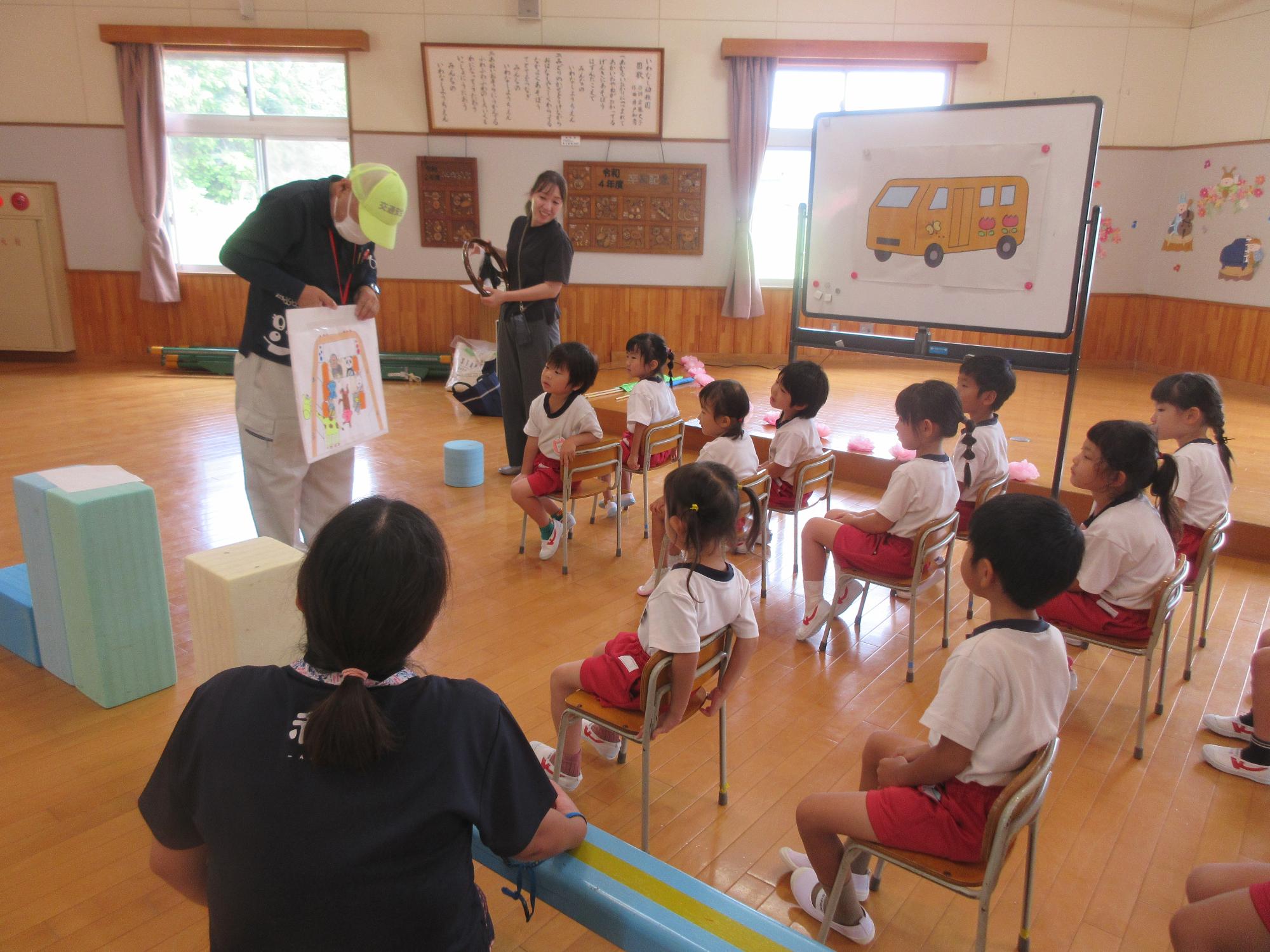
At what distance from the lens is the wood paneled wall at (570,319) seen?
26.1ft

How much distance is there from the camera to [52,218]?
7.69 m

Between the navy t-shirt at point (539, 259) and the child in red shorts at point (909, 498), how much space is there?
218 centimetres

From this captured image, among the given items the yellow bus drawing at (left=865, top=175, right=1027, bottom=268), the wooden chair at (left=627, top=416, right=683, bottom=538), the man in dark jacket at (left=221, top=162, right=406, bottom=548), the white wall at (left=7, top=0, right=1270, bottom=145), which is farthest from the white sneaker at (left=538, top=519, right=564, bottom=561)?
the white wall at (left=7, top=0, right=1270, bottom=145)

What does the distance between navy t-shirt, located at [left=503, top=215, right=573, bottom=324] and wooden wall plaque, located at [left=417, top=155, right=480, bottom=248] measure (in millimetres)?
3309

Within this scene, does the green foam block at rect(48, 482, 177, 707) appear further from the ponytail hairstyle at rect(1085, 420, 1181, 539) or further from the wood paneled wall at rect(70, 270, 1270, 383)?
the wood paneled wall at rect(70, 270, 1270, 383)

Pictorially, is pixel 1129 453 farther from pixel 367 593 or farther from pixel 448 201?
pixel 448 201

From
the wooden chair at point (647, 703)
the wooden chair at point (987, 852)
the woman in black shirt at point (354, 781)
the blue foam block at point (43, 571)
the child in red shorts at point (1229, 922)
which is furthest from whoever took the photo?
the blue foam block at point (43, 571)

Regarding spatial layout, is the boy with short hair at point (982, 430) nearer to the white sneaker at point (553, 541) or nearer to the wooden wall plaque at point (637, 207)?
the white sneaker at point (553, 541)

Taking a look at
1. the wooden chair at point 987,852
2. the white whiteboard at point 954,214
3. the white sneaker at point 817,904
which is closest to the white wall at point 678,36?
the white whiteboard at point 954,214

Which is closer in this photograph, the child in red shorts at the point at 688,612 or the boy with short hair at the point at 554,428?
the child in red shorts at the point at 688,612

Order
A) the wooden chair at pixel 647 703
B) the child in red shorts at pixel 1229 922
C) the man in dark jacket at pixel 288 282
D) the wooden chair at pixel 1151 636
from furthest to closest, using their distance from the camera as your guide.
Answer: the man in dark jacket at pixel 288 282
the wooden chair at pixel 1151 636
the wooden chair at pixel 647 703
the child in red shorts at pixel 1229 922

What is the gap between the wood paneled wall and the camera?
7.95 metres

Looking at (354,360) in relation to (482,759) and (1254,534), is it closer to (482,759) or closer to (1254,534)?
(482,759)

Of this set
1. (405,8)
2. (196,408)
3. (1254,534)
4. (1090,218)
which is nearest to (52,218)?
(196,408)
